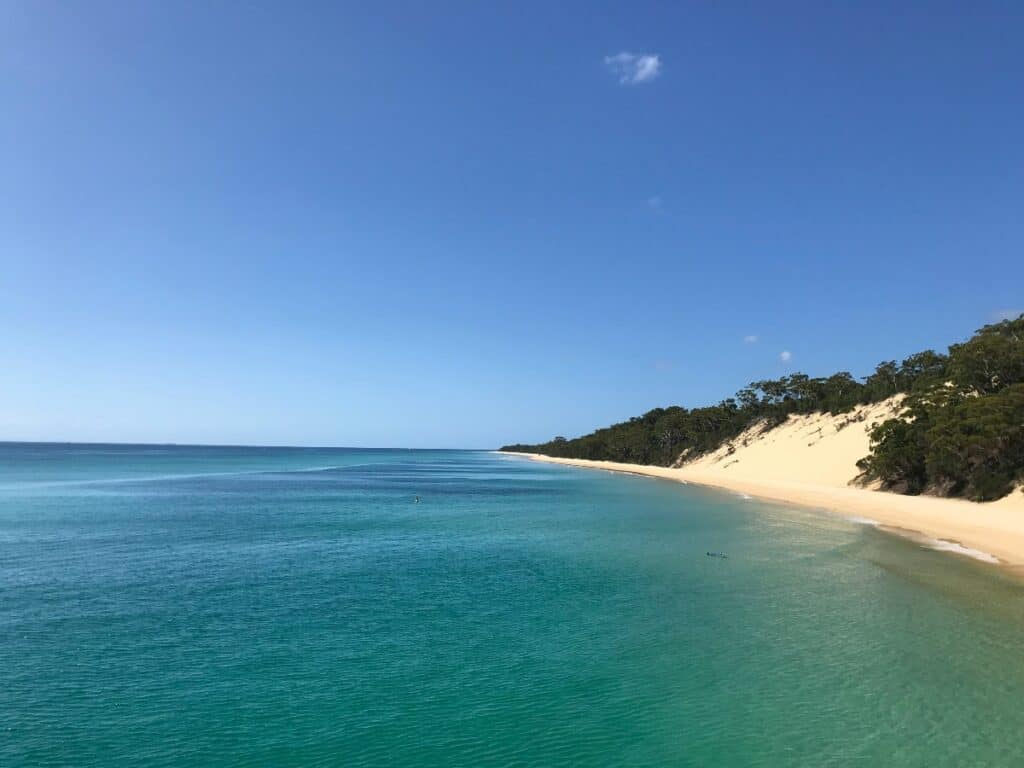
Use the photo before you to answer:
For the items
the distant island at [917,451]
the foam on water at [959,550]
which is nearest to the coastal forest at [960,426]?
the distant island at [917,451]

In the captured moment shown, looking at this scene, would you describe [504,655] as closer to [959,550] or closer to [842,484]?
[959,550]

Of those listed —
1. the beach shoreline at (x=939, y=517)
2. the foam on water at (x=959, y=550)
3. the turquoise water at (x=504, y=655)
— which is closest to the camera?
the turquoise water at (x=504, y=655)

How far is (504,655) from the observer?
1576 cm

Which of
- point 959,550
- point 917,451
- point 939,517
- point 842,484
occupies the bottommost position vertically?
point 959,550

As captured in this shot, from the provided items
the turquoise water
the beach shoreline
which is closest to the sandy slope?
the beach shoreline

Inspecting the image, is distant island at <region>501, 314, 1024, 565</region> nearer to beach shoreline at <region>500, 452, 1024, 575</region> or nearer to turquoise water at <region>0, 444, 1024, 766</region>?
beach shoreline at <region>500, 452, 1024, 575</region>

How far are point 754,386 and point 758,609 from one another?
122622 millimetres

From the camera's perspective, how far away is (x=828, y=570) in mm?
26344

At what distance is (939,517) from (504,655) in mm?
38218

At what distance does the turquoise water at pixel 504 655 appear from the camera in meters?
11.3

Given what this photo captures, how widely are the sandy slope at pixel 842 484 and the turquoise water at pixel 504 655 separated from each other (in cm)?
606

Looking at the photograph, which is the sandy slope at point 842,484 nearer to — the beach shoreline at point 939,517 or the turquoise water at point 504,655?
the beach shoreline at point 939,517

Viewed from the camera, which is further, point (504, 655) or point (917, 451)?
point (917, 451)

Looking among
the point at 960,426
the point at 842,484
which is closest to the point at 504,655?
the point at 960,426
